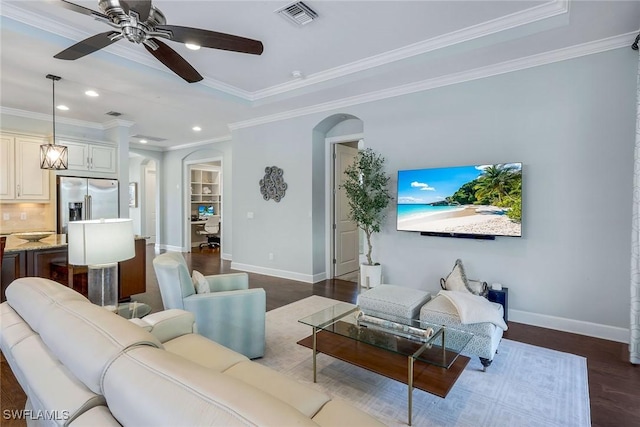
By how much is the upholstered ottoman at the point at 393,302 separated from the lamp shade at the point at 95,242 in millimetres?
2075

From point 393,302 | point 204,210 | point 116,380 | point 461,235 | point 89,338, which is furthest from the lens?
point 204,210

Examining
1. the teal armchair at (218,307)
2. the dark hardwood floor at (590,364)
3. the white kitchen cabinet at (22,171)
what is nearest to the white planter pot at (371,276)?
the dark hardwood floor at (590,364)

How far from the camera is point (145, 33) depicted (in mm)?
2287

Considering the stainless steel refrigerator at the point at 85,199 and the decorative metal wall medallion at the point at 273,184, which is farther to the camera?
the decorative metal wall medallion at the point at 273,184

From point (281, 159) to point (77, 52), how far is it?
335 cm

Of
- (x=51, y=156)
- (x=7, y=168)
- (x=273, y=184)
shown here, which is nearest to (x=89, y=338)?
(x=51, y=156)

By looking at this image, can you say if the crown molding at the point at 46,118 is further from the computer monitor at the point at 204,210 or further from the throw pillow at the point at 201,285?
the throw pillow at the point at 201,285

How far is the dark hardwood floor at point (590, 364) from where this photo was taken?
6.82ft

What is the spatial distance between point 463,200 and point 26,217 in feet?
22.4

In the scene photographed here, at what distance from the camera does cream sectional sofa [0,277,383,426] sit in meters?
0.67

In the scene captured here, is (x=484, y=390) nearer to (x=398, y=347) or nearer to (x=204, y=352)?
(x=398, y=347)

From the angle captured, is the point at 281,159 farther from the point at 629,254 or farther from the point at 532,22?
the point at 629,254

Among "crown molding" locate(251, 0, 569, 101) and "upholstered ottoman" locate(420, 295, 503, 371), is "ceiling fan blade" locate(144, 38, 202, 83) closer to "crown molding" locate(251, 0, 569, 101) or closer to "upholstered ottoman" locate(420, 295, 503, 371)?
"crown molding" locate(251, 0, 569, 101)

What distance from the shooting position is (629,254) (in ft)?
10.1
